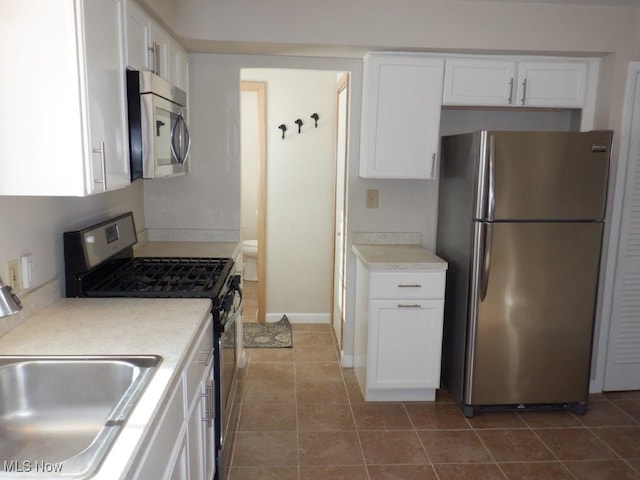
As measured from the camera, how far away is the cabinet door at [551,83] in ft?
10.2

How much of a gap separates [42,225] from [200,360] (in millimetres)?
796

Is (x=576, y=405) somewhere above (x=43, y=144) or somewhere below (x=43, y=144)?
below

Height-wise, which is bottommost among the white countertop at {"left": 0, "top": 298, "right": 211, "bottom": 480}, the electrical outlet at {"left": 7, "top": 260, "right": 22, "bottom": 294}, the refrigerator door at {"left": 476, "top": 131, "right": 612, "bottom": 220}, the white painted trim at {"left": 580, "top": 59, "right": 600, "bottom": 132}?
the white countertop at {"left": 0, "top": 298, "right": 211, "bottom": 480}

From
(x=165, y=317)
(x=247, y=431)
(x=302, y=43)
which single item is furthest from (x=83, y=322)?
(x=302, y=43)

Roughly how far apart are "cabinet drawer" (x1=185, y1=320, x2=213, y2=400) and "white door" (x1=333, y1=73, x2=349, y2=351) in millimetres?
1623

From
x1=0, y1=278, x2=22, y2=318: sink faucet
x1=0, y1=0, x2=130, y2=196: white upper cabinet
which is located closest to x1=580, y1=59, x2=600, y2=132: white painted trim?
x1=0, y1=0, x2=130, y2=196: white upper cabinet

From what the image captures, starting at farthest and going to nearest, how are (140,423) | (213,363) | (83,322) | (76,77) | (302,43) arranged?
(302,43), (213,363), (83,322), (76,77), (140,423)

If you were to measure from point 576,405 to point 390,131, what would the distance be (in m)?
1.92

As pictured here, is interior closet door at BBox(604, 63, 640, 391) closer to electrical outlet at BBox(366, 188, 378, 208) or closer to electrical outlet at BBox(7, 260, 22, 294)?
electrical outlet at BBox(366, 188, 378, 208)

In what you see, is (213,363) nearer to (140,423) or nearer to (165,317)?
(165,317)

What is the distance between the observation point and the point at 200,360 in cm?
190

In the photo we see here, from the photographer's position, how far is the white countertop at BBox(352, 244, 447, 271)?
2.97m

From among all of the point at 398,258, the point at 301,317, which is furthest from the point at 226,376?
the point at 301,317

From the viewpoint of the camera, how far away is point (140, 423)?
1185 mm
